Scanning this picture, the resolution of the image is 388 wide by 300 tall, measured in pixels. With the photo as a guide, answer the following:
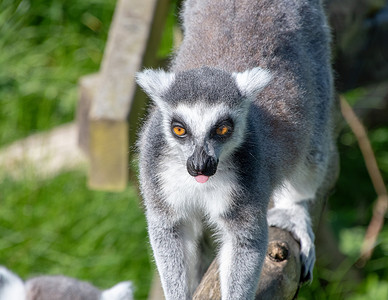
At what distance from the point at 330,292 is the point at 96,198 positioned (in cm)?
223

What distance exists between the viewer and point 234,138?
2957mm

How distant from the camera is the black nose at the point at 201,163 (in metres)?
2.71

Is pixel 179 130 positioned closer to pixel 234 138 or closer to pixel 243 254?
pixel 234 138

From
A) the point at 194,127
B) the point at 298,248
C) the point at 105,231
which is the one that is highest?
the point at 194,127

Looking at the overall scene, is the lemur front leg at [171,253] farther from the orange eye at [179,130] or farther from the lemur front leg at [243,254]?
the orange eye at [179,130]

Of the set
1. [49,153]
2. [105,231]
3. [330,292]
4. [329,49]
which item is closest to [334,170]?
[329,49]

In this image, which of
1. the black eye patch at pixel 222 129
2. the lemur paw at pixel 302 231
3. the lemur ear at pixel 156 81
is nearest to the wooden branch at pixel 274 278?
the lemur paw at pixel 302 231

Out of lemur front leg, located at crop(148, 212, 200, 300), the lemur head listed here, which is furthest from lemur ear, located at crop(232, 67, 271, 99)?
lemur front leg, located at crop(148, 212, 200, 300)

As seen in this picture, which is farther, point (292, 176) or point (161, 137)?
point (292, 176)

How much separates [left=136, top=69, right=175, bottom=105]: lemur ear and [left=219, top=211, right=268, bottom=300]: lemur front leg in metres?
0.64

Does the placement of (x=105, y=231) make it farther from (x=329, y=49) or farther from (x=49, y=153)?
(x=329, y=49)

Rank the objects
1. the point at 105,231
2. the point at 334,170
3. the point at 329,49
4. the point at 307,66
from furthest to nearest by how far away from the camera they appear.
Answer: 1. the point at 105,231
2. the point at 334,170
3. the point at 329,49
4. the point at 307,66

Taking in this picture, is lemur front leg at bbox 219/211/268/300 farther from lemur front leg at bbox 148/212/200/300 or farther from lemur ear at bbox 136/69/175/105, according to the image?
lemur ear at bbox 136/69/175/105

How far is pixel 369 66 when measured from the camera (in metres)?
5.52
